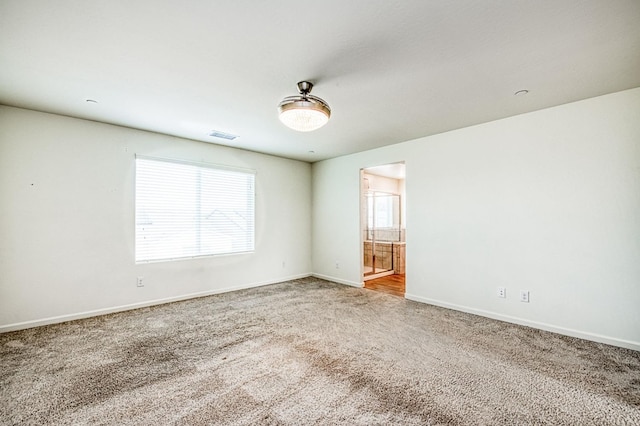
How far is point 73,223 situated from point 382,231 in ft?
18.3

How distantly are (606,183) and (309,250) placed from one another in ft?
15.0

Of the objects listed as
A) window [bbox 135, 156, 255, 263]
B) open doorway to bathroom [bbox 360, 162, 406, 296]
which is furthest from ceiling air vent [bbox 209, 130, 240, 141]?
open doorway to bathroom [bbox 360, 162, 406, 296]

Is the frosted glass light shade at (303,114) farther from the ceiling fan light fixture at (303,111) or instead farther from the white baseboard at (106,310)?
the white baseboard at (106,310)

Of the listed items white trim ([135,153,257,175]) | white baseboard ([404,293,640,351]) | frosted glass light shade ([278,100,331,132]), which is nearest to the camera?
frosted glass light shade ([278,100,331,132])

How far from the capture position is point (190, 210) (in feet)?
14.6

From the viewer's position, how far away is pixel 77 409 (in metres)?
1.83

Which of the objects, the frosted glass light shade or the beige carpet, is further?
the frosted glass light shade

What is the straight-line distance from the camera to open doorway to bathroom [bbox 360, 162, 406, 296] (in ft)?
20.4

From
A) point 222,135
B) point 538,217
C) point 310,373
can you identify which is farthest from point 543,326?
point 222,135

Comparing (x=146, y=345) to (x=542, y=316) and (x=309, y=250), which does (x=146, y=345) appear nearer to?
(x=309, y=250)

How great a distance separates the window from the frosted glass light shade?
266 centimetres

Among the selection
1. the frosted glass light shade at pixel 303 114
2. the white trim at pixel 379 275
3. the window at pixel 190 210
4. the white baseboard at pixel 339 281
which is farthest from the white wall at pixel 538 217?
the window at pixel 190 210

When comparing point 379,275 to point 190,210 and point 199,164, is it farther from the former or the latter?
point 199,164

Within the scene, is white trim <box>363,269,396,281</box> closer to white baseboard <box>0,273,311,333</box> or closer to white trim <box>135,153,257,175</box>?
white baseboard <box>0,273,311,333</box>
